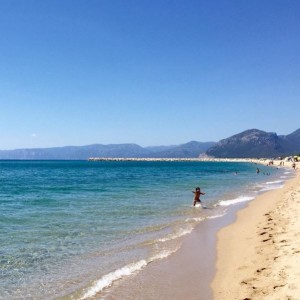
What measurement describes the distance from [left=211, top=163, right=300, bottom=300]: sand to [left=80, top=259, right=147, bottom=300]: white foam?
7.89ft

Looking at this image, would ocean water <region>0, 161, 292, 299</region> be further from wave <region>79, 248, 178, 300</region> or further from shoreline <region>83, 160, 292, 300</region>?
shoreline <region>83, 160, 292, 300</region>

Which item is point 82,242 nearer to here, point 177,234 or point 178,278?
point 177,234

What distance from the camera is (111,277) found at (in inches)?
378

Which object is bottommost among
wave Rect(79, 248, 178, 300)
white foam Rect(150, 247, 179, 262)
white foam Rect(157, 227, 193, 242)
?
white foam Rect(157, 227, 193, 242)

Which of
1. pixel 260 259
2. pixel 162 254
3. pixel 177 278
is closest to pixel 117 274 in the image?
pixel 177 278

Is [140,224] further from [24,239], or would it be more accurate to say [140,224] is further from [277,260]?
[277,260]

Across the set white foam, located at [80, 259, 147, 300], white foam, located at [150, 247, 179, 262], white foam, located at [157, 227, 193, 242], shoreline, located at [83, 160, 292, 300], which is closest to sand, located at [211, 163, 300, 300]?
shoreline, located at [83, 160, 292, 300]

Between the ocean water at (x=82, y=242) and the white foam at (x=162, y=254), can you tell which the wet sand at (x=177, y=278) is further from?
the ocean water at (x=82, y=242)

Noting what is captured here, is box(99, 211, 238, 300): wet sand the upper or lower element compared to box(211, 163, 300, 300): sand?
lower

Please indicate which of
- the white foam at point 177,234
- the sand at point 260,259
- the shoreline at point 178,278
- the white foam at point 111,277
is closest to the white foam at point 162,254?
the shoreline at point 178,278

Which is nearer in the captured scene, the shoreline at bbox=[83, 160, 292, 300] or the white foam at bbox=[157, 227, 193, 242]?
the shoreline at bbox=[83, 160, 292, 300]

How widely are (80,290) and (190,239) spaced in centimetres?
641

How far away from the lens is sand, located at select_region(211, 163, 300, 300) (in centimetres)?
791

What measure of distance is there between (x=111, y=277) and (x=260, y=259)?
14.7ft
